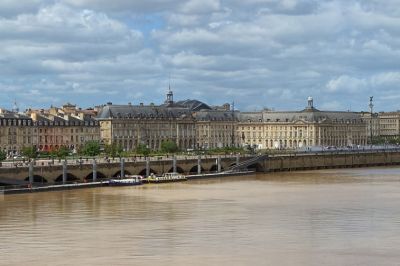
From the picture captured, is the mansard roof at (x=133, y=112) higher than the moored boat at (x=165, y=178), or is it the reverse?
the mansard roof at (x=133, y=112)

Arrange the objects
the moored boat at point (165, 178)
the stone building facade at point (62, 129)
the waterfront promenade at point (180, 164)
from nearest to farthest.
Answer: the waterfront promenade at point (180, 164)
the moored boat at point (165, 178)
the stone building facade at point (62, 129)

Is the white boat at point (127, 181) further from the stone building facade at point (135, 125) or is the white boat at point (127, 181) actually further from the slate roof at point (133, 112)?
the slate roof at point (133, 112)

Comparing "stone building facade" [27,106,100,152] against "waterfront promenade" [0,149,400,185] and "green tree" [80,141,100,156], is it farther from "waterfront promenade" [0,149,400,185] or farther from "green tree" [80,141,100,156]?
"waterfront promenade" [0,149,400,185]

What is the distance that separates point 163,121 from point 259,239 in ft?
488

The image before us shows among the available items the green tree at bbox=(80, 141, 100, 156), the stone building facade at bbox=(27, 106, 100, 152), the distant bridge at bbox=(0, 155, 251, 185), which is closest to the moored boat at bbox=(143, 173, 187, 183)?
the distant bridge at bbox=(0, 155, 251, 185)

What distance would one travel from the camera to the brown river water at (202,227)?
140ft

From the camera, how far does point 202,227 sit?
2109 inches

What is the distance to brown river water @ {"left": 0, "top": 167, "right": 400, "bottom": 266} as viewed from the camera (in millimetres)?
42812

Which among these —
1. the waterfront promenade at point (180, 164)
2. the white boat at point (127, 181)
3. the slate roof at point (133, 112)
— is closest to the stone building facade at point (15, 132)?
the slate roof at point (133, 112)

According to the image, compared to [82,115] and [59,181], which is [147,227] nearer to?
[59,181]

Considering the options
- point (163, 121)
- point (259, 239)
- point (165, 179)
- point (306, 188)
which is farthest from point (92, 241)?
point (163, 121)

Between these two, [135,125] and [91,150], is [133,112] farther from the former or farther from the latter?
[91,150]

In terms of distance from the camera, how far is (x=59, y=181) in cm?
9094

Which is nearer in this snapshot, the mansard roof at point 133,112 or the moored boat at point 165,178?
the moored boat at point 165,178
